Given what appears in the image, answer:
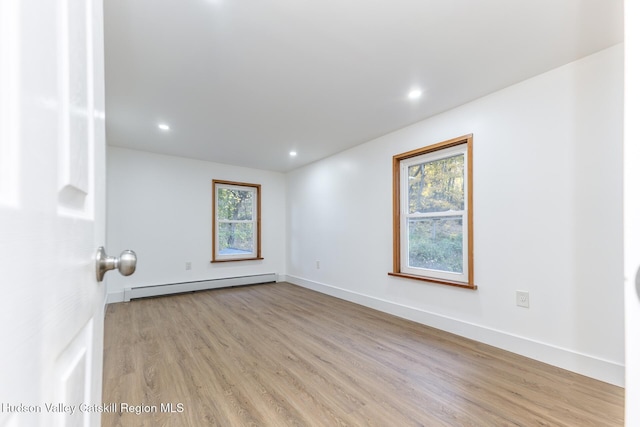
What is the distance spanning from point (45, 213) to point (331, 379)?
2045 millimetres

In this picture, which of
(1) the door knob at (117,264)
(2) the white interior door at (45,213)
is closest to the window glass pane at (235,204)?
(1) the door knob at (117,264)

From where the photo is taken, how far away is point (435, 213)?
299 centimetres

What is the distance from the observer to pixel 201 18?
63.6 inches

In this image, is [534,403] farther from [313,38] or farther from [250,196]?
[250,196]

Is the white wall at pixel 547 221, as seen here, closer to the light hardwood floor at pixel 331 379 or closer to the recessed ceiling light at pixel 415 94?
the recessed ceiling light at pixel 415 94

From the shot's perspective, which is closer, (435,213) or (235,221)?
(435,213)

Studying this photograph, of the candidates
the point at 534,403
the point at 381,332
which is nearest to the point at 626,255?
the point at 534,403

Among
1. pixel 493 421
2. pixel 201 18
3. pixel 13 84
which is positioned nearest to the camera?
pixel 13 84

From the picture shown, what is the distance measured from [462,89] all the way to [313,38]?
146cm

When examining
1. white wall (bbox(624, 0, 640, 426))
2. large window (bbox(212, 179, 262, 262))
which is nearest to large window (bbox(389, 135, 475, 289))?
white wall (bbox(624, 0, 640, 426))

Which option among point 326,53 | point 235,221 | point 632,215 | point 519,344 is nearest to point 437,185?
point 519,344

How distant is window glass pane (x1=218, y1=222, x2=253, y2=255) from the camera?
5.00 metres

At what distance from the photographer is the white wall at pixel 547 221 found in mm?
1877

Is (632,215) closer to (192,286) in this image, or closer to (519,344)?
(519,344)
